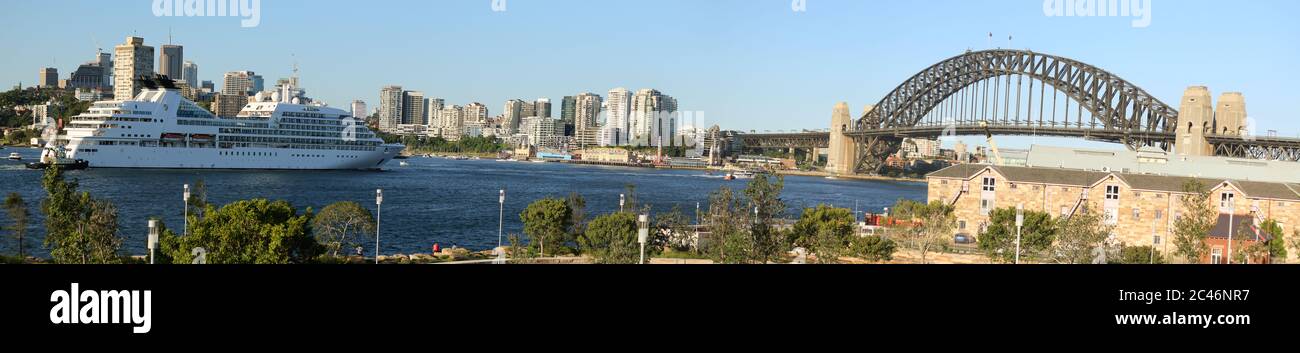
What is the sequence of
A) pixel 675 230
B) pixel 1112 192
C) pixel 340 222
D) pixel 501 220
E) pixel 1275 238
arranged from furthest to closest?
pixel 501 220 < pixel 1112 192 < pixel 675 230 < pixel 1275 238 < pixel 340 222

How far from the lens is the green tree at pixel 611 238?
10.9 metres

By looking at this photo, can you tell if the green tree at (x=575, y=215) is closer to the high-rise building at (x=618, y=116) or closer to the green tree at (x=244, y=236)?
the green tree at (x=244, y=236)

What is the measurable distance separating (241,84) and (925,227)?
8347 centimetres

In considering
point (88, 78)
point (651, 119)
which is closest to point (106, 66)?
point (88, 78)

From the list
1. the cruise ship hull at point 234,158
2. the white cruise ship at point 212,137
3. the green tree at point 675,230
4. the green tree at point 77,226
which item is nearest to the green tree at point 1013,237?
the green tree at point 675,230

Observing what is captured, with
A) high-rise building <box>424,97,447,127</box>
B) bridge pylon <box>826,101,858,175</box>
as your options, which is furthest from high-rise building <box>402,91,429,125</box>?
bridge pylon <box>826,101,858,175</box>

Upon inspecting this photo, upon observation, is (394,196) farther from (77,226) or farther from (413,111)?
(413,111)

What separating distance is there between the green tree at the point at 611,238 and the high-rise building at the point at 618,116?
77.9 m

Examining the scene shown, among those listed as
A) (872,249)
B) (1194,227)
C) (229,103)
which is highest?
(229,103)

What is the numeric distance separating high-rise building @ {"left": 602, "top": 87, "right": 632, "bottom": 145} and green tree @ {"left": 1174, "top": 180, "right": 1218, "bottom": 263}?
7701 cm

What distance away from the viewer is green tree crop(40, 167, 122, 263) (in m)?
9.68

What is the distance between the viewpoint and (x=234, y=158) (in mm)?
40062

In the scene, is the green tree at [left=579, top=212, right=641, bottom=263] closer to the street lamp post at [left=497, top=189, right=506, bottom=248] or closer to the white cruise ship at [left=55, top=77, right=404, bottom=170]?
the street lamp post at [left=497, top=189, right=506, bottom=248]
